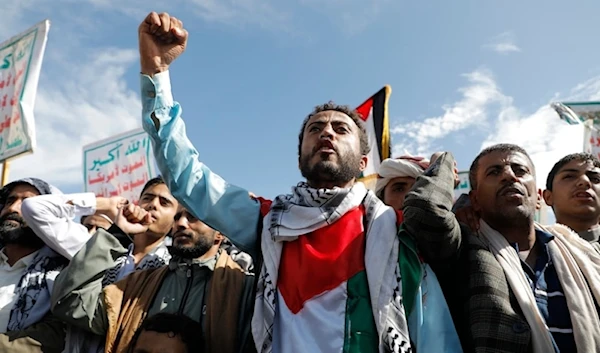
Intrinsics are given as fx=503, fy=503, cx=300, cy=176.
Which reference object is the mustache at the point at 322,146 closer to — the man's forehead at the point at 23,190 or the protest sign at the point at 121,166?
the man's forehead at the point at 23,190

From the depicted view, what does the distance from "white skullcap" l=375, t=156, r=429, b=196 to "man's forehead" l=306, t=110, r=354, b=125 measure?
0.79 m

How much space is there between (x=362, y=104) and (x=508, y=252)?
4183 millimetres

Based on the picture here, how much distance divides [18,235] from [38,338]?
2.94 feet

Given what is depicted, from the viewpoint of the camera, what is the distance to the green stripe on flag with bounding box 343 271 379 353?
6.25ft

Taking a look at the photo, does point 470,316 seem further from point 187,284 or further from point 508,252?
point 187,284

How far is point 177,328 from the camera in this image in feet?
7.62

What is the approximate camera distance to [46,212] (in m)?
2.98

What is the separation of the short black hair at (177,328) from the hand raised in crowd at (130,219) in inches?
27.0

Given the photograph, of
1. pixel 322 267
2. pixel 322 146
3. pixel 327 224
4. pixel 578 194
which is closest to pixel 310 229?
pixel 327 224

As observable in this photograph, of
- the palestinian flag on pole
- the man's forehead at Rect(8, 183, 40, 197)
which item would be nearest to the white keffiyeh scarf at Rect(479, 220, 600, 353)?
the man's forehead at Rect(8, 183, 40, 197)

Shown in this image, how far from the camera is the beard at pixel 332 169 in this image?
7.88ft

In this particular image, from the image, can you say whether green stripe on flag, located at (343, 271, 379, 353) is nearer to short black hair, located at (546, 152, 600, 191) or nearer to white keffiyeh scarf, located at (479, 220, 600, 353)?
white keffiyeh scarf, located at (479, 220, 600, 353)

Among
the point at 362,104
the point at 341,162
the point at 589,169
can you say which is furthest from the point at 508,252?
the point at 362,104

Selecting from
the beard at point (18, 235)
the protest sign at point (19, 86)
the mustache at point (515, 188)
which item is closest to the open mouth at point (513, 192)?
the mustache at point (515, 188)
